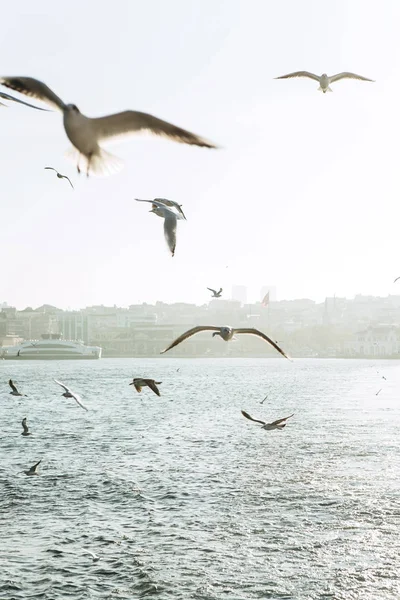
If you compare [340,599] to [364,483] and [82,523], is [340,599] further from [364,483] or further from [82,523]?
[364,483]

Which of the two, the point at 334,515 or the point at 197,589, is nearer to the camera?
the point at 197,589

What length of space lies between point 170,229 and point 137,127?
1609 millimetres

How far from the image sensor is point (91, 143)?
15.7 ft

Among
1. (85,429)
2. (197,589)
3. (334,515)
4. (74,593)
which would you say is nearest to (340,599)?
(197,589)

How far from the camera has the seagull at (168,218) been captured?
5.89 metres

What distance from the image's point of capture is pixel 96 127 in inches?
190

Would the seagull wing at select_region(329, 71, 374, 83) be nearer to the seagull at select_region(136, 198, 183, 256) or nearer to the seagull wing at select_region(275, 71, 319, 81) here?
the seagull wing at select_region(275, 71, 319, 81)

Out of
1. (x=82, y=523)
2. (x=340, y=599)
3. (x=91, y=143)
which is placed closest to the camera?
(x=91, y=143)

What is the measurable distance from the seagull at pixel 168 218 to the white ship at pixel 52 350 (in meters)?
160

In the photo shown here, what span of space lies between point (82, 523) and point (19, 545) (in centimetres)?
215

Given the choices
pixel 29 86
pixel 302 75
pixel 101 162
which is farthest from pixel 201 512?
pixel 29 86

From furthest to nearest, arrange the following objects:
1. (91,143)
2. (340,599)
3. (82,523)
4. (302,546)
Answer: (82,523), (302,546), (340,599), (91,143)

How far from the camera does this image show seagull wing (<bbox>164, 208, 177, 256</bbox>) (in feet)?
19.0

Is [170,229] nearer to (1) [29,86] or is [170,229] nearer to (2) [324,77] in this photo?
(1) [29,86]
